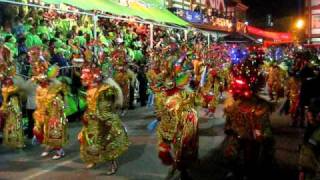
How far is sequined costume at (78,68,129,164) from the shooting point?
8820 millimetres

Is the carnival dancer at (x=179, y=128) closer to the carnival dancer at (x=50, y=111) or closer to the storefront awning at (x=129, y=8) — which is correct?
the carnival dancer at (x=50, y=111)

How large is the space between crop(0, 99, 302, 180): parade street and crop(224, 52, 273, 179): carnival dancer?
371mm

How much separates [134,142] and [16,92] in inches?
109

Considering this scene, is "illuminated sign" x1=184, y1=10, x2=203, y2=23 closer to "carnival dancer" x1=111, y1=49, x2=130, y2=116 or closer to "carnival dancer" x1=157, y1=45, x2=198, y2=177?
"carnival dancer" x1=111, y1=49, x2=130, y2=116

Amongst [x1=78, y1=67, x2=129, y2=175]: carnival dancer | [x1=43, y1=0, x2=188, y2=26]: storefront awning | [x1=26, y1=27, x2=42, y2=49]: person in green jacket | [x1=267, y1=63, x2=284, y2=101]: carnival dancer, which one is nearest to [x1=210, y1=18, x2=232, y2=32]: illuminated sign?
[x1=43, y1=0, x2=188, y2=26]: storefront awning

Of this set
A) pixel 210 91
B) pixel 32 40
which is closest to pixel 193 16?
pixel 210 91

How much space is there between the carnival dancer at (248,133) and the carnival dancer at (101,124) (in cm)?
199

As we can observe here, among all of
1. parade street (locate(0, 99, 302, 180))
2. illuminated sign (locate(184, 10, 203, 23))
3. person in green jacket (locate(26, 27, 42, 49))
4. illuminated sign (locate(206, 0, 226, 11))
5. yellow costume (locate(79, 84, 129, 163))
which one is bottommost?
parade street (locate(0, 99, 302, 180))

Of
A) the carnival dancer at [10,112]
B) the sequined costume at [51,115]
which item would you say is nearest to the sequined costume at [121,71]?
the carnival dancer at [10,112]

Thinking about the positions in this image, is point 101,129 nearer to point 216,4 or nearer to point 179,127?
point 179,127

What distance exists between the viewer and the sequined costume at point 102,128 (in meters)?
8.82

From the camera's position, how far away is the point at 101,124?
8.87 metres

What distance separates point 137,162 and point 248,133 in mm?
2853

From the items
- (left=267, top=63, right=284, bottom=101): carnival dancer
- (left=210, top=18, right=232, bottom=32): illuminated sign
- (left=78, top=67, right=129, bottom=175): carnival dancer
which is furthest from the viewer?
(left=210, top=18, right=232, bottom=32): illuminated sign
